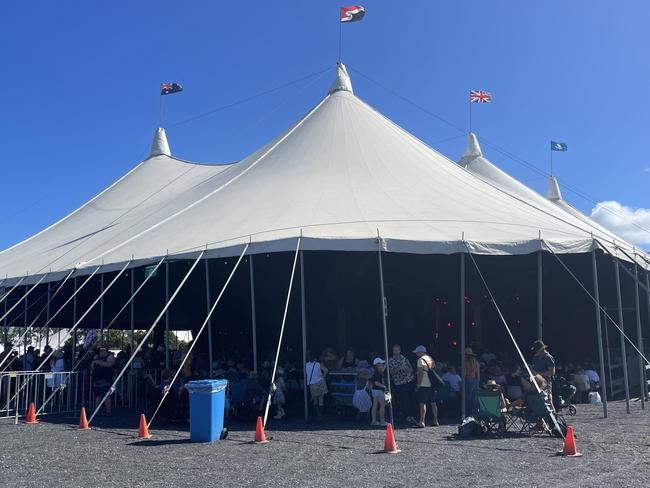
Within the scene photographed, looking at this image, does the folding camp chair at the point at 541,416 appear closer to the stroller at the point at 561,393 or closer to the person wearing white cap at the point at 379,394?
Answer: the stroller at the point at 561,393

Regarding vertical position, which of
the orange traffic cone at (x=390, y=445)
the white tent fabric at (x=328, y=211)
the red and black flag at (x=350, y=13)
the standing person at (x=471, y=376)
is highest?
the red and black flag at (x=350, y=13)

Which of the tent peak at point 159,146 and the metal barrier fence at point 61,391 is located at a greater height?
the tent peak at point 159,146

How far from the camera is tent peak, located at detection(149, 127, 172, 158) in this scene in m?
25.3

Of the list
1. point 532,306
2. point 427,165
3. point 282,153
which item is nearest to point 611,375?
point 532,306

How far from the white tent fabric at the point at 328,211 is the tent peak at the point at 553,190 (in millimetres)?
16869

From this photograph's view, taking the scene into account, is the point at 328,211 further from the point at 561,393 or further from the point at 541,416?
the point at 541,416

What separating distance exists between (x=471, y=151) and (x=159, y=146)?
13.7 meters

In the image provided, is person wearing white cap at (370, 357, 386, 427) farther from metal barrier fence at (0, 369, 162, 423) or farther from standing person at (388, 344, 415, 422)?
metal barrier fence at (0, 369, 162, 423)

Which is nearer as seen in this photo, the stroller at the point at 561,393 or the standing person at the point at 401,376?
the standing person at the point at 401,376

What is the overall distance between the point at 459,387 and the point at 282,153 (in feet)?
24.4

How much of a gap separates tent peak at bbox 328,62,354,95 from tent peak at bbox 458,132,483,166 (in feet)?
38.2

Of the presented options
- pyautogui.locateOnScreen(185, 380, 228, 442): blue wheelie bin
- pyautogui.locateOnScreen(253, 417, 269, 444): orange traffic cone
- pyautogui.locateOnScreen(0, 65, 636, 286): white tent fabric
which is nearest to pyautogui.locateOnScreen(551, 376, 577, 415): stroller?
pyautogui.locateOnScreen(0, 65, 636, 286): white tent fabric

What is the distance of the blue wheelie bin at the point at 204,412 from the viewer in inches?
355

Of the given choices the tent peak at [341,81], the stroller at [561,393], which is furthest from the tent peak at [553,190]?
the stroller at [561,393]
